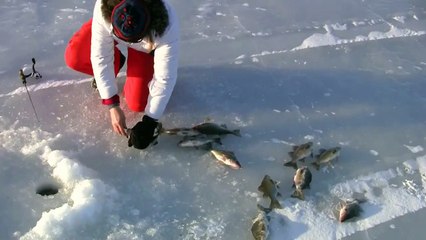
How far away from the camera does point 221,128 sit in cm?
358

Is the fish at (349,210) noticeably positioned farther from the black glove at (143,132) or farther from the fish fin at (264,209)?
the black glove at (143,132)

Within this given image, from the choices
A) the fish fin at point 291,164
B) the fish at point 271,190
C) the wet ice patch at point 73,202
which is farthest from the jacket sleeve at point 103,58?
the fish fin at point 291,164

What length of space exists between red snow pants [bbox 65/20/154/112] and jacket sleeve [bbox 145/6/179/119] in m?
0.28

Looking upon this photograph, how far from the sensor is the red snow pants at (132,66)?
364 centimetres

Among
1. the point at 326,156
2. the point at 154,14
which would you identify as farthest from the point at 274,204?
the point at 154,14

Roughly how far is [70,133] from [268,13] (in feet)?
8.08

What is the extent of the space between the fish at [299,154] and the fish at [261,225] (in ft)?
1.44

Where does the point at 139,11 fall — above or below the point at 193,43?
above

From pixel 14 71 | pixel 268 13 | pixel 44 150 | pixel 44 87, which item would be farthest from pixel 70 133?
pixel 268 13

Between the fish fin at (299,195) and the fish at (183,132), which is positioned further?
the fish at (183,132)

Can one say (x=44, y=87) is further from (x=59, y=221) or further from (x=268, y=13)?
(x=268, y=13)

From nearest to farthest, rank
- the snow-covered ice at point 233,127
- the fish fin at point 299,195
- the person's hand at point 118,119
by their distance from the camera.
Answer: the snow-covered ice at point 233,127, the fish fin at point 299,195, the person's hand at point 118,119

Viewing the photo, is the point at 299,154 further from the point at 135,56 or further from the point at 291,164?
the point at 135,56

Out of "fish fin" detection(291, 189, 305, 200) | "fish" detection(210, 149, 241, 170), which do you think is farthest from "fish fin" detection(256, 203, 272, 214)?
"fish" detection(210, 149, 241, 170)
